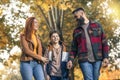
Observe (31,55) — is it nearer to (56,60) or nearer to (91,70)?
(56,60)

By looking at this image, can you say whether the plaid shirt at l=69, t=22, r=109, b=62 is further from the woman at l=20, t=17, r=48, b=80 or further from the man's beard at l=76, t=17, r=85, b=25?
the woman at l=20, t=17, r=48, b=80

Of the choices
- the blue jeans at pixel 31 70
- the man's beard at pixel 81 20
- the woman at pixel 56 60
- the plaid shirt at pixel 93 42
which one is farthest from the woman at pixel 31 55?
the man's beard at pixel 81 20

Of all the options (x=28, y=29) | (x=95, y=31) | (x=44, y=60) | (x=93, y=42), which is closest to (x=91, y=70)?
(x=93, y=42)

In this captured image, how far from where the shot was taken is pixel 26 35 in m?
Result: 6.99

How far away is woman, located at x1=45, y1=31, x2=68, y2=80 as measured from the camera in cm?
725

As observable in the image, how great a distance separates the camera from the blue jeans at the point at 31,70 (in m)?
6.80

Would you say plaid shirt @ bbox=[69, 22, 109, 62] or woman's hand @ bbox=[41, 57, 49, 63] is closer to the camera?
plaid shirt @ bbox=[69, 22, 109, 62]

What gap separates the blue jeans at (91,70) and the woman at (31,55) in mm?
780

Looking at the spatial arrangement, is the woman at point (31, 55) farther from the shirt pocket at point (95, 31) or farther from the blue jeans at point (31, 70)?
the shirt pocket at point (95, 31)

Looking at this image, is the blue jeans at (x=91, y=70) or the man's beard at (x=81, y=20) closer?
the blue jeans at (x=91, y=70)

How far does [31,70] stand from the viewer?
6.82 m

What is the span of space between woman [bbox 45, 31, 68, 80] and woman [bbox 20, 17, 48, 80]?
309 mm

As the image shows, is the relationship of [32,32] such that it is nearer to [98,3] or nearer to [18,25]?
[18,25]

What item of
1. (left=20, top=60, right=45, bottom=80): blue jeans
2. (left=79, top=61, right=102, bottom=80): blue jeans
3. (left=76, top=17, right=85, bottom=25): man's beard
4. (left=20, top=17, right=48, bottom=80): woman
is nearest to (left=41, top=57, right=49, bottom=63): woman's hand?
(left=20, top=17, right=48, bottom=80): woman
